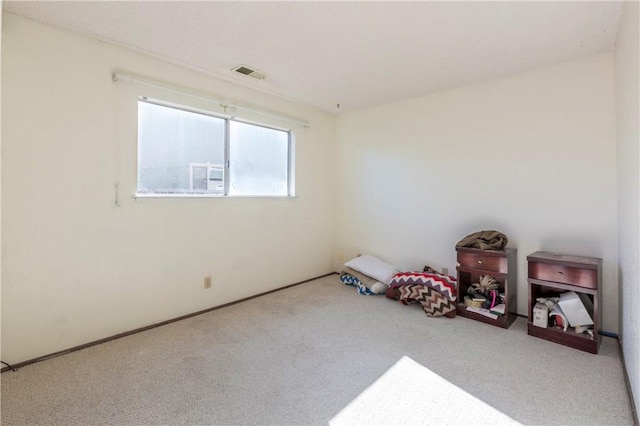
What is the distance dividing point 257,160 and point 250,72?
101 centimetres

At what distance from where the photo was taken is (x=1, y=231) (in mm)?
1966

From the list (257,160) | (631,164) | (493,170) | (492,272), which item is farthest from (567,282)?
(257,160)

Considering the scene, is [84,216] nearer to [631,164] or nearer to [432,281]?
[432,281]

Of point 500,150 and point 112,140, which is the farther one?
point 500,150

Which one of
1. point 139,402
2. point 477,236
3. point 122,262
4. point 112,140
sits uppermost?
point 112,140

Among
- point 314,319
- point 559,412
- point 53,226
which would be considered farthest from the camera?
point 314,319

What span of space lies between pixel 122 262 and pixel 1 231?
757mm

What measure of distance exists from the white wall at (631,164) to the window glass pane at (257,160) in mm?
3173

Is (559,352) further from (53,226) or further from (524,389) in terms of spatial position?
(53,226)

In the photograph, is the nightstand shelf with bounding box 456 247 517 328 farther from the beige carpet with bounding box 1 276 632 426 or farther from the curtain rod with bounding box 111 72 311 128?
the curtain rod with bounding box 111 72 311 128

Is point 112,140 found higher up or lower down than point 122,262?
higher up

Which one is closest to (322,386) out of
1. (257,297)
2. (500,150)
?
(257,297)

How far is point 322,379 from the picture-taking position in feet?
6.19

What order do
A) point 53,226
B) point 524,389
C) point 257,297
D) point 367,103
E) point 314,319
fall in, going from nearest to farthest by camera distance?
point 524,389 < point 53,226 < point 314,319 < point 257,297 < point 367,103
